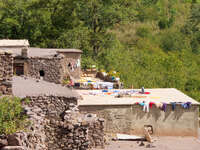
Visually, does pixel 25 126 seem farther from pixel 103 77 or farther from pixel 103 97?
pixel 103 77

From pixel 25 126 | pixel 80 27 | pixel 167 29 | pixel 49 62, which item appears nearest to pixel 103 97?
pixel 49 62

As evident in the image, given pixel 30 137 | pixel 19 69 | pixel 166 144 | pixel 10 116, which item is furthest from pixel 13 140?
pixel 19 69

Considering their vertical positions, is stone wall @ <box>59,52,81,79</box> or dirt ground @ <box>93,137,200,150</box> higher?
stone wall @ <box>59,52,81,79</box>

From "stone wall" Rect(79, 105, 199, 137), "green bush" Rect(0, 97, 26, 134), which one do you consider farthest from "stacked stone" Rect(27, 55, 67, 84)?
"green bush" Rect(0, 97, 26, 134)

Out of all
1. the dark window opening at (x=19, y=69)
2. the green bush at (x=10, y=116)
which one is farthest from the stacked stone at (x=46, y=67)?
the green bush at (x=10, y=116)

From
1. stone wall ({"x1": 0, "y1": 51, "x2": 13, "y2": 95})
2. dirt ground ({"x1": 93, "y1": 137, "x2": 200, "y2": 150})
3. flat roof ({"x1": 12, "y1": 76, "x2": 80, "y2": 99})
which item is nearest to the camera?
stone wall ({"x1": 0, "y1": 51, "x2": 13, "y2": 95})

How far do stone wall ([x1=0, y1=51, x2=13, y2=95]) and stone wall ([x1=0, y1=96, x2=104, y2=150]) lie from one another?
2.51ft

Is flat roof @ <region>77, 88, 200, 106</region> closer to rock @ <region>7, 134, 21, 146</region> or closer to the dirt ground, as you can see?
the dirt ground

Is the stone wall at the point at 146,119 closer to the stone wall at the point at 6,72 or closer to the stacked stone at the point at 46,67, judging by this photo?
the stacked stone at the point at 46,67

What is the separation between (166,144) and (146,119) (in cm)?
176

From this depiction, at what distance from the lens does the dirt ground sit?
1559cm

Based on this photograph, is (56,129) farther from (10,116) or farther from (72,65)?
(72,65)

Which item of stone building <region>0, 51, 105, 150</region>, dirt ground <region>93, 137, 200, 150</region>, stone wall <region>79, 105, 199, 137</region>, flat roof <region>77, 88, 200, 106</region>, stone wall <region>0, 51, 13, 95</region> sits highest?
stone wall <region>0, 51, 13, 95</region>

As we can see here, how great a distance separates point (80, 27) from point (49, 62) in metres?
16.8
